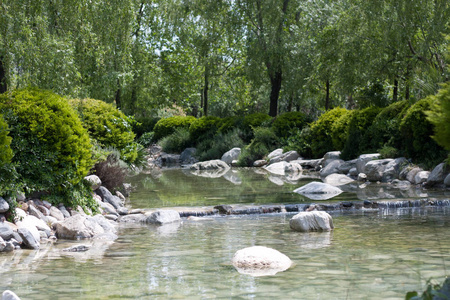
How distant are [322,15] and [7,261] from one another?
2311cm

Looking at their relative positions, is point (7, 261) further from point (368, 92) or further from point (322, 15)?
point (322, 15)

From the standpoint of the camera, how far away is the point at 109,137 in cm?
1337

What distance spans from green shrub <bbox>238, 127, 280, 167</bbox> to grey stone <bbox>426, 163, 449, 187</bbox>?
10492mm

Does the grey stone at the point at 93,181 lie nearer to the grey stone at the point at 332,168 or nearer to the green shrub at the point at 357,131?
the grey stone at the point at 332,168

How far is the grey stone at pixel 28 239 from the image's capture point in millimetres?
7035

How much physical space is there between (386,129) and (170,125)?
51.9ft

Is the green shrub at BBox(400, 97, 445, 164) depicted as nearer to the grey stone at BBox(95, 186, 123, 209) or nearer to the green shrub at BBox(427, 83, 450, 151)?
the grey stone at BBox(95, 186, 123, 209)

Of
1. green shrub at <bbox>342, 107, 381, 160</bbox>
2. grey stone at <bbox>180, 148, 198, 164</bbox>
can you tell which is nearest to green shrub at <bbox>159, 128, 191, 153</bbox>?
grey stone at <bbox>180, 148, 198, 164</bbox>

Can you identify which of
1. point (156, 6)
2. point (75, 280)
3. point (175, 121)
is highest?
point (156, 6)

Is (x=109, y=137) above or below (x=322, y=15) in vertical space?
below

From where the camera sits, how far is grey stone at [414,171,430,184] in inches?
555

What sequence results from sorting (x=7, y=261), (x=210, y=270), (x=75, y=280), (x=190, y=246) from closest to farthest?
1. (x=75, y=280)
2. (x=210, y=270)
3. (x=7, y=261)
4. (x=190, y=246)

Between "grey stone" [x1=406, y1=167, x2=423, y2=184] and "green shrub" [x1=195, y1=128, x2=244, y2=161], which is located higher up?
"green shrub" [x1=195, y1=128, x2=244, y2=161]

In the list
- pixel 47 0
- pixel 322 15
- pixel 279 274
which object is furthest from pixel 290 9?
pixel 279 274
